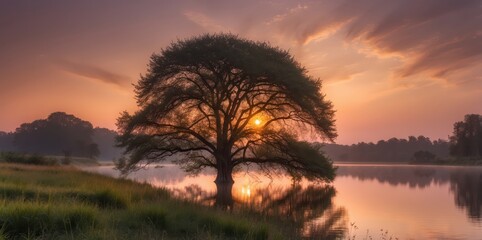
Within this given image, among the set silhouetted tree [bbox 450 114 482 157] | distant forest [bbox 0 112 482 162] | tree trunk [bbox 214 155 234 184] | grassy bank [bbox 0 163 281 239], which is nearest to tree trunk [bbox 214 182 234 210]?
tree trunk [bbox 214 155 234 184]

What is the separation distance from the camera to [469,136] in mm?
111125

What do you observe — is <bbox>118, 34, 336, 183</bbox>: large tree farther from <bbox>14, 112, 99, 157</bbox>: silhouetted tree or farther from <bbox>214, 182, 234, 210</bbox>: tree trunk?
<bbox>14, 112, 99, 157</bbox>: silhouetted tree

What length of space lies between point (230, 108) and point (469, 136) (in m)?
97.5

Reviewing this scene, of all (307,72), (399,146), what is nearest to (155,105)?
(307,72)

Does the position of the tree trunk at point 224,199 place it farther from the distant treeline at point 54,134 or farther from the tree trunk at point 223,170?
the distant treeline at point 54,134

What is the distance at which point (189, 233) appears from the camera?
33.5 feet

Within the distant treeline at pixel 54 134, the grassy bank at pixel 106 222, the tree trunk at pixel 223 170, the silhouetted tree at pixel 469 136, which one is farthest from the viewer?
the distant treeline at pixel 54 134

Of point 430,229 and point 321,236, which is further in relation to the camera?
point 430,229

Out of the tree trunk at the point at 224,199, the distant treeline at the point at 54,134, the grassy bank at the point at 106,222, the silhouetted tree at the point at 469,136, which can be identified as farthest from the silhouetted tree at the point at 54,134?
the grassy bank at the point at 106,222

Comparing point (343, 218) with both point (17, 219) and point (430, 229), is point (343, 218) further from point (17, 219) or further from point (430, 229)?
point (17, 219)

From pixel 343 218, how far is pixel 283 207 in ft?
13.1

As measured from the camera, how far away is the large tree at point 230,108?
109 ft

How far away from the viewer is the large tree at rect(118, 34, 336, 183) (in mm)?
33344

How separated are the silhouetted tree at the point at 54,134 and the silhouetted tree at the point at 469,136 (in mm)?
114175
